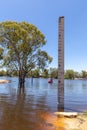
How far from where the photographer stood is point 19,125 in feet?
31.0

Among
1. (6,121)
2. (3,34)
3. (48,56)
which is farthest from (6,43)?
(6,121)

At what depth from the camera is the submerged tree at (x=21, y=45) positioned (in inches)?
1639

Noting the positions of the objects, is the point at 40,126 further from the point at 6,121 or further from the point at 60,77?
the point at 60,77

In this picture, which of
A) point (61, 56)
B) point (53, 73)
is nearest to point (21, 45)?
point (61, 56)

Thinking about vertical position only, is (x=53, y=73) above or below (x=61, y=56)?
above

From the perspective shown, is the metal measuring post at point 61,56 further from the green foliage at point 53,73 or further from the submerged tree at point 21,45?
the green foliage at point 53,73

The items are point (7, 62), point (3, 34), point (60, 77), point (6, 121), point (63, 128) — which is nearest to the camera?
point (63, 128)

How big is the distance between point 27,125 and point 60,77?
4.87 meters

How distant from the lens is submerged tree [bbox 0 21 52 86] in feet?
137

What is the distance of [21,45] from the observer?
43062 mm

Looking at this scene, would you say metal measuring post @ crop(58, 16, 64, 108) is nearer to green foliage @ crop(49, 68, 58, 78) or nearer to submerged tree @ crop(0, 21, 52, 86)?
submerged tree @ crop(0, 21, 52, 86)

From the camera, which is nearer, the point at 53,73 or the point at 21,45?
the point at 21,45

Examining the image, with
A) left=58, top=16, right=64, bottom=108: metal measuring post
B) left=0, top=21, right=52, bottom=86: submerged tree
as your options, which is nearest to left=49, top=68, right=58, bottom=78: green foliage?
left=0, top=21, right=52, bottom=86: submerged tree

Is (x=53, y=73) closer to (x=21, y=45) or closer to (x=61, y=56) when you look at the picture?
(x=21, y=45)
